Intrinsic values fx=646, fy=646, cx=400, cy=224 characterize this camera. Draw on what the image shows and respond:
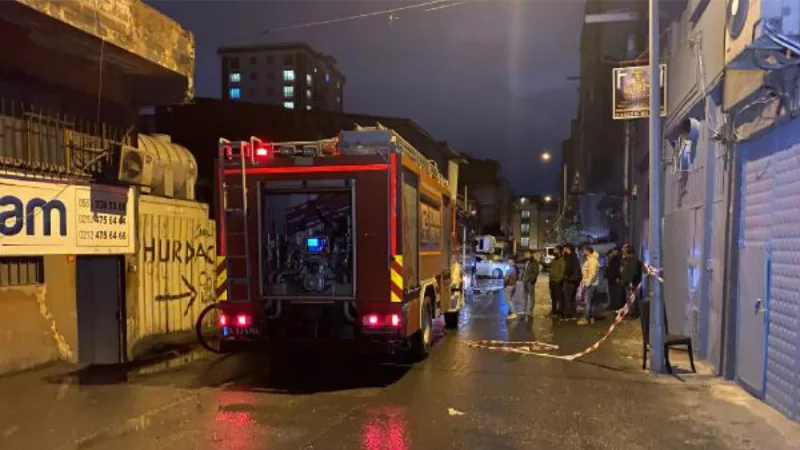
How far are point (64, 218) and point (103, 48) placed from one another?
8.36 feet

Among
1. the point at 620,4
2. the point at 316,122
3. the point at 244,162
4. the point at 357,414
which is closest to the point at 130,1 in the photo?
the point at 244,162

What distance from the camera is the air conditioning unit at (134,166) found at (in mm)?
10359

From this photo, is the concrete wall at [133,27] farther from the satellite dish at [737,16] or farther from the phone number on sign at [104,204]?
the satellite dish at [737,16]

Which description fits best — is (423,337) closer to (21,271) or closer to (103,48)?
(21,271)

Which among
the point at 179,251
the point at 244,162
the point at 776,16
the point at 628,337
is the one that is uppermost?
the point at 776,16

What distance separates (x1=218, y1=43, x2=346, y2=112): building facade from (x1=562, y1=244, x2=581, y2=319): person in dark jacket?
103964mm

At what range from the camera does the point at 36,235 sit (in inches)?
348

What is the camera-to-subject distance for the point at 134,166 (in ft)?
34.8

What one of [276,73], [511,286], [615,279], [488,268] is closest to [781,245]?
[511,286]

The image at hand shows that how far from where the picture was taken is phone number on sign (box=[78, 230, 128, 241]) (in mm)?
9617

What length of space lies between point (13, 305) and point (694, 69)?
1107cm

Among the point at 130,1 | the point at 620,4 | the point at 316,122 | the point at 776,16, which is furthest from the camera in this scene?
the point at 620,4

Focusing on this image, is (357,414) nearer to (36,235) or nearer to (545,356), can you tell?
(545,356)

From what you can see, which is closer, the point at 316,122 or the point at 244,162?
the point at 244,162
